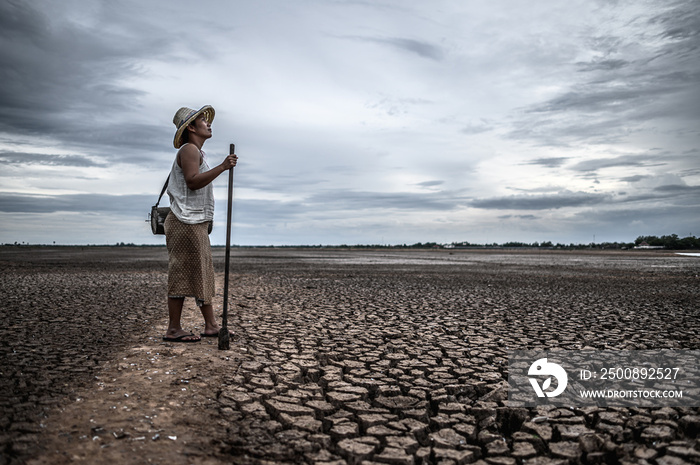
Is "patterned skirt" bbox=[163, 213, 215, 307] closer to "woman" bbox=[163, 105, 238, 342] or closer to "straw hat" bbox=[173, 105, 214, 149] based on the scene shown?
"woman" bbox=[163, 105, 238, 342]

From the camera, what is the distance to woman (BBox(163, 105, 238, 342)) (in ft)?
11.3

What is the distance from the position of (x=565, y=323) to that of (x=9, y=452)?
531cm

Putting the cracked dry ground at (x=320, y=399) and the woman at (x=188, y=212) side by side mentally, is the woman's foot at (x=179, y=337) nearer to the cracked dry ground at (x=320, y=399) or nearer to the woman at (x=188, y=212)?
the cracked dry ground at (x=320, y=399)

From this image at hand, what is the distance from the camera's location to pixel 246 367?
316cm

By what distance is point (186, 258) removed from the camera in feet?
A: 11.6

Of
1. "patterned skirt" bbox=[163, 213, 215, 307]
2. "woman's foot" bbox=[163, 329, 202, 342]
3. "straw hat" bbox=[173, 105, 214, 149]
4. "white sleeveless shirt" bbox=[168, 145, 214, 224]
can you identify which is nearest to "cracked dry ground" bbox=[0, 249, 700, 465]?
"woman's foot" bbox=[163, 329, 202, 342]

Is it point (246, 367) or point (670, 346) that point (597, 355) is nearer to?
point (670, 346)

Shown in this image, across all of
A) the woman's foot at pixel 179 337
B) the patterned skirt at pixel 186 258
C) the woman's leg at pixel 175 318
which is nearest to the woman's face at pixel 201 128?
the patterned skirt at pixel 186 258

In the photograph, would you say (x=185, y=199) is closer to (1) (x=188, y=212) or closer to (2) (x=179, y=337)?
(1) (x=188, y=212)

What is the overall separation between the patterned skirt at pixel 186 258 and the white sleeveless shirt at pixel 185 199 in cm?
6

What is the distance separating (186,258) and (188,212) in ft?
1.28

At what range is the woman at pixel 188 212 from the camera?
3.46 metres

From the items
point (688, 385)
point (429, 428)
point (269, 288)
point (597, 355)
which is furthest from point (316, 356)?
point (269, 288)

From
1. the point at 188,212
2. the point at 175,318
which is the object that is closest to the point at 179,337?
the point at 175,318
